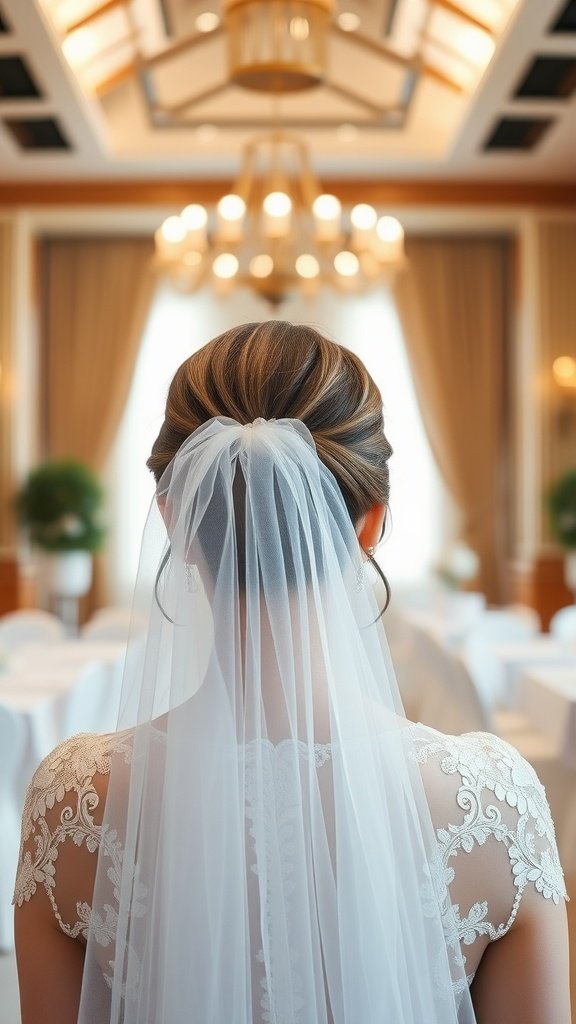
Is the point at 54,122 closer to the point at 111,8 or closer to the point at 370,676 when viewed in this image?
the point at 111,8

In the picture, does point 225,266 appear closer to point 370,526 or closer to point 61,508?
point 61,508

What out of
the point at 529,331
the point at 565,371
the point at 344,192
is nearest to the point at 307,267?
the point at 344,192

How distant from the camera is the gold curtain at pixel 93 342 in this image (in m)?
10.2

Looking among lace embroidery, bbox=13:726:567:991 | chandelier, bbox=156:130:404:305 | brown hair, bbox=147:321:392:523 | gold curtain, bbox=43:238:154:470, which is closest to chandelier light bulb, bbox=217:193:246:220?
→ chandelier, bbox=156:130:404:305

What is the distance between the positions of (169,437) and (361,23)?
27.2 feet

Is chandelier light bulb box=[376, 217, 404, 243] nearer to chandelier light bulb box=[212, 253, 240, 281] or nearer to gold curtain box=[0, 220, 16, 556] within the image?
chandelier light bulb box=[212, 253, 240, 281]

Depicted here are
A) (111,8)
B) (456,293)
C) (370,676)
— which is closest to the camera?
(370,676)

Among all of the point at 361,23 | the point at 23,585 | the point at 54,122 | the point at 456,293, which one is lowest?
the point at 23,585

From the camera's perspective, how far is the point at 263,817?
1247 millimetres

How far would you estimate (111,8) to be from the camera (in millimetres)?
7109

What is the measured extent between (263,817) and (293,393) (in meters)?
0.45

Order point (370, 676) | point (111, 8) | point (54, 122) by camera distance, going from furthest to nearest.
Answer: point (54, 122)
point (111, 8)
point (370, 676)

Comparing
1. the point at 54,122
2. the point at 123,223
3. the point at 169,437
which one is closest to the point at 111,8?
the point at 54,122

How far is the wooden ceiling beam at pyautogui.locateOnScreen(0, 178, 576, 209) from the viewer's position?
373 inches
